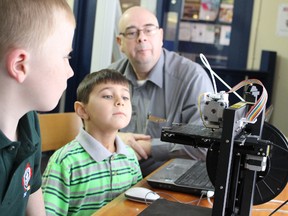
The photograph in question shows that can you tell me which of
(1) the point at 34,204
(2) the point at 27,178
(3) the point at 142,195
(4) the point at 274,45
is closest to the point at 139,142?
(3) the point at 142,195

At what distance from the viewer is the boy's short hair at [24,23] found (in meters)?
0.93

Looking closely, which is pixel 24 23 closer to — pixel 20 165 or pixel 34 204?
pixel 20 165

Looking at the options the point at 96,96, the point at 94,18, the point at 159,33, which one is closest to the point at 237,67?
the point at 94,18

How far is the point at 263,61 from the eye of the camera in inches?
165

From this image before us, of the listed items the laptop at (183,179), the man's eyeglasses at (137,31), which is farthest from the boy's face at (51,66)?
the man's eyeglasses at (137,31)

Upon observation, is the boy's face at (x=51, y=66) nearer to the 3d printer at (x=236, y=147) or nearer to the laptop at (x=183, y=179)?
the 3d printer at (x=236, y=147)

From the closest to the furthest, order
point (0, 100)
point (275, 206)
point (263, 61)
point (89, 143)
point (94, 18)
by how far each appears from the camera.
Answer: point (0, 100) < point (275, 206) < point (89, 143) < point (94, 18) < point (263, 61)

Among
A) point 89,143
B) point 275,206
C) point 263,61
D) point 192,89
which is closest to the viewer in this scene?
point 275,206

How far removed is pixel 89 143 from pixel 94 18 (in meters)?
2.49

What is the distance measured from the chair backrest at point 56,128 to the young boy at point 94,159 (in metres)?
0.35

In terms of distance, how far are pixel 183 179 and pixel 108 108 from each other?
349 millimetres

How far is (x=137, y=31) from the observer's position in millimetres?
2410

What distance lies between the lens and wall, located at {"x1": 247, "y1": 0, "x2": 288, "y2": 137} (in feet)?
13.6

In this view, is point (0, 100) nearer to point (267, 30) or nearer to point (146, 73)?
point (146, 73)
